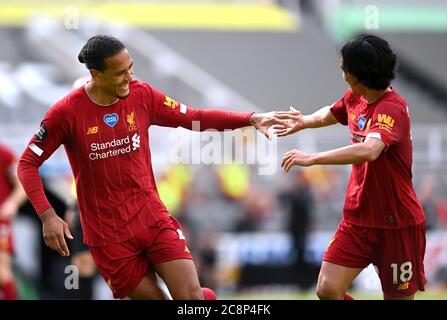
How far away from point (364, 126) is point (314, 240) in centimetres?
825

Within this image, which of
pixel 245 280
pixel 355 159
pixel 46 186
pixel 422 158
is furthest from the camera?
pixel 422 158

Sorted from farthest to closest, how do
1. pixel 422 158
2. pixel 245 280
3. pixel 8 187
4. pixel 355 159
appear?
pixel 422 158 < pixel 245 280 < pixel 8 187 < pixel 355 159

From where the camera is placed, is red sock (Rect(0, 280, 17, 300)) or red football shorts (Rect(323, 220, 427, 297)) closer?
red football shorts (Rect(323, 220, 427, 297))

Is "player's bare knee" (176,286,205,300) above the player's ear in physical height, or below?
below

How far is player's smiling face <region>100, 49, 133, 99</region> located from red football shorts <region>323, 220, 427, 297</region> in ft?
6.03

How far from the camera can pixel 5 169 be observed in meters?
10.2

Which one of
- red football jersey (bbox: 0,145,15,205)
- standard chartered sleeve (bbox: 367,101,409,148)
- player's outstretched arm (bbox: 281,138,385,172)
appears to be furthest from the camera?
red football jersey (bbox: 0,145,15,205)

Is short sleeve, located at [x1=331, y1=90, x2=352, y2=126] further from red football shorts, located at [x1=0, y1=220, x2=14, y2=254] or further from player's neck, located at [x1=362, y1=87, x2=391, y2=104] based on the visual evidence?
red football shorts, located at [x1=0, y1=220, x2=14, y2=254]

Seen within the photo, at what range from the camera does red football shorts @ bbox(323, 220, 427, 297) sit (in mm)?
6555

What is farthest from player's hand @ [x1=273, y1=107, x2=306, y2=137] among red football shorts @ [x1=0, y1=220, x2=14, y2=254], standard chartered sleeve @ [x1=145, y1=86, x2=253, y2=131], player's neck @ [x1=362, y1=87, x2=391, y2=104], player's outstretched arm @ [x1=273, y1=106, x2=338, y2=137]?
red football shorts @ [x1=0, y1=220, x2=14, y2=254]

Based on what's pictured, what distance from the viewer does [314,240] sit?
1457 cm

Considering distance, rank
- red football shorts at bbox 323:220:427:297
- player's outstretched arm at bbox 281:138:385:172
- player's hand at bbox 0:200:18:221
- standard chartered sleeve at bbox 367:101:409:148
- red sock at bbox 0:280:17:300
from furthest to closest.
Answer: red sock at bbox 0:280:17:300, player's hand at bbox 0:200:18:221, red football shorts at bbox 323:220:427:297, standard chartered sleeve at bbox 367:101:409:148, player's outstretched arm at bbox 281:138:385:172
